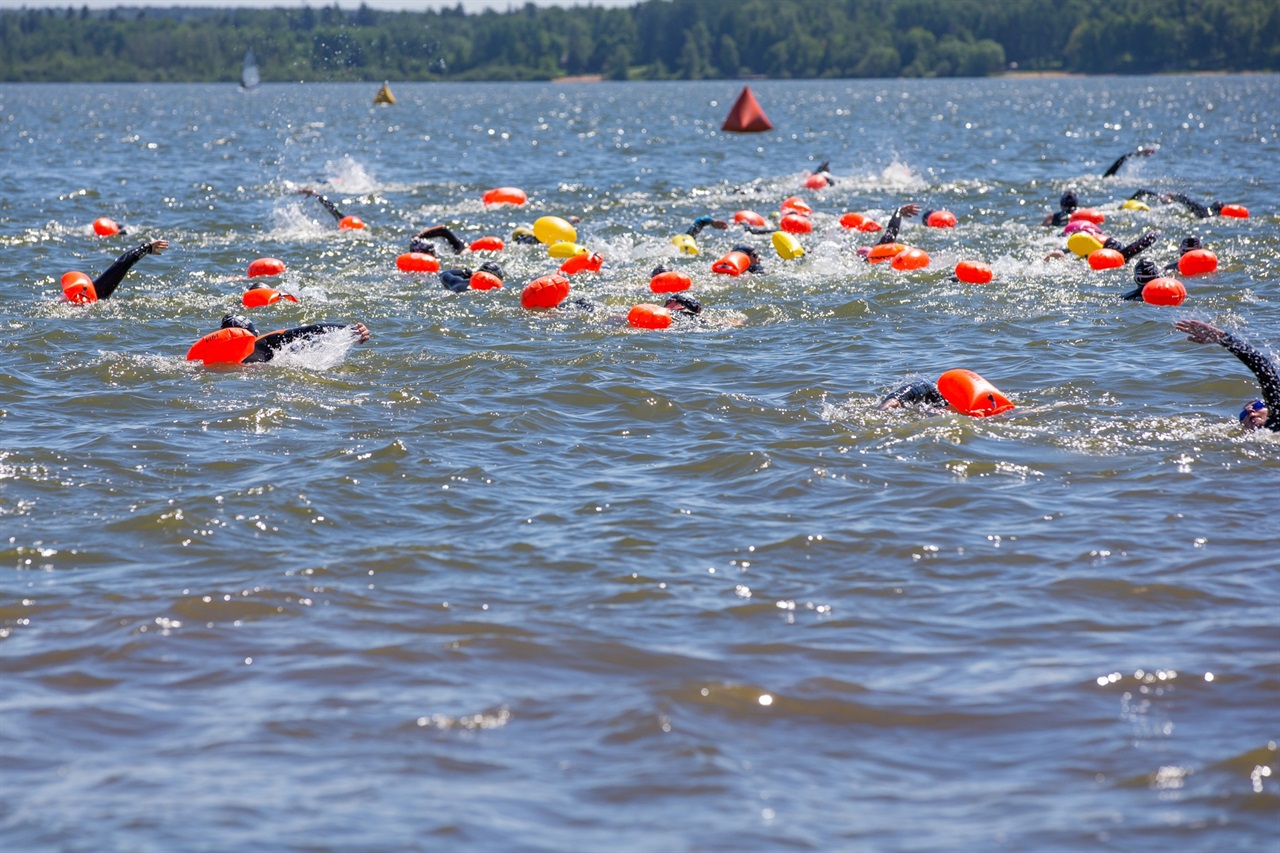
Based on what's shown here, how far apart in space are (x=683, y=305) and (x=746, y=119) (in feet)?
50.0

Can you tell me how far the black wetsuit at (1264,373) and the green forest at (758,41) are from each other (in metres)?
122

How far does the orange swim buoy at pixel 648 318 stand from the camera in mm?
14336

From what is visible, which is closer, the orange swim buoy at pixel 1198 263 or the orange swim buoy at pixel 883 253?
the orange swim buoy at pixel 1198 263

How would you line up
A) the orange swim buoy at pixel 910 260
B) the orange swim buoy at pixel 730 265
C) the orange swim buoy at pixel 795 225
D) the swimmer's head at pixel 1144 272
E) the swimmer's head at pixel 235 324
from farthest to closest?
1. the orange swim buoy at pixel 795 225
2. the orange swim buoy at pixel 910 260
3. the orange swim buoy at pixel 730 265
4. the swimmer's head at pixel 1144 272
5. the swimmer's head at pixel 235 324

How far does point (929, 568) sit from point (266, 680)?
140 inches

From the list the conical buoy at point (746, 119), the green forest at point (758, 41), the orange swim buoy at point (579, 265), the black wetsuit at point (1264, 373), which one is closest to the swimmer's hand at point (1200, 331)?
the black wetsuit at point (1264, 373)

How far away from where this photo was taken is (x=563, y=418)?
36.1ft

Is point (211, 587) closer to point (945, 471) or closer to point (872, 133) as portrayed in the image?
point (945, 471)

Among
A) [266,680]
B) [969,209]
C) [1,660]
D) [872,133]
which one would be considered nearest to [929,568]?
[266,680]

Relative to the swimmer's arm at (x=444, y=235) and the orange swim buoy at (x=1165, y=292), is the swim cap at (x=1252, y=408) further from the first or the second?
the swimmer's arm at (x=444, y=235)

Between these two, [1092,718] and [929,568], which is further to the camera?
[929,568]

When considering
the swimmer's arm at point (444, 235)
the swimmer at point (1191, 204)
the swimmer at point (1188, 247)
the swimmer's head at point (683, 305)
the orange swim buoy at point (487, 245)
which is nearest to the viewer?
the swimmer's head at point (683, 305)

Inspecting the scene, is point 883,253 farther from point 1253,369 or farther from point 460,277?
point 1253,369

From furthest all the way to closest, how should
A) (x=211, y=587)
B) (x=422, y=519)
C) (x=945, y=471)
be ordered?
(x=945, y=471) < (x=422, y=519) < (x=211, y=587)
